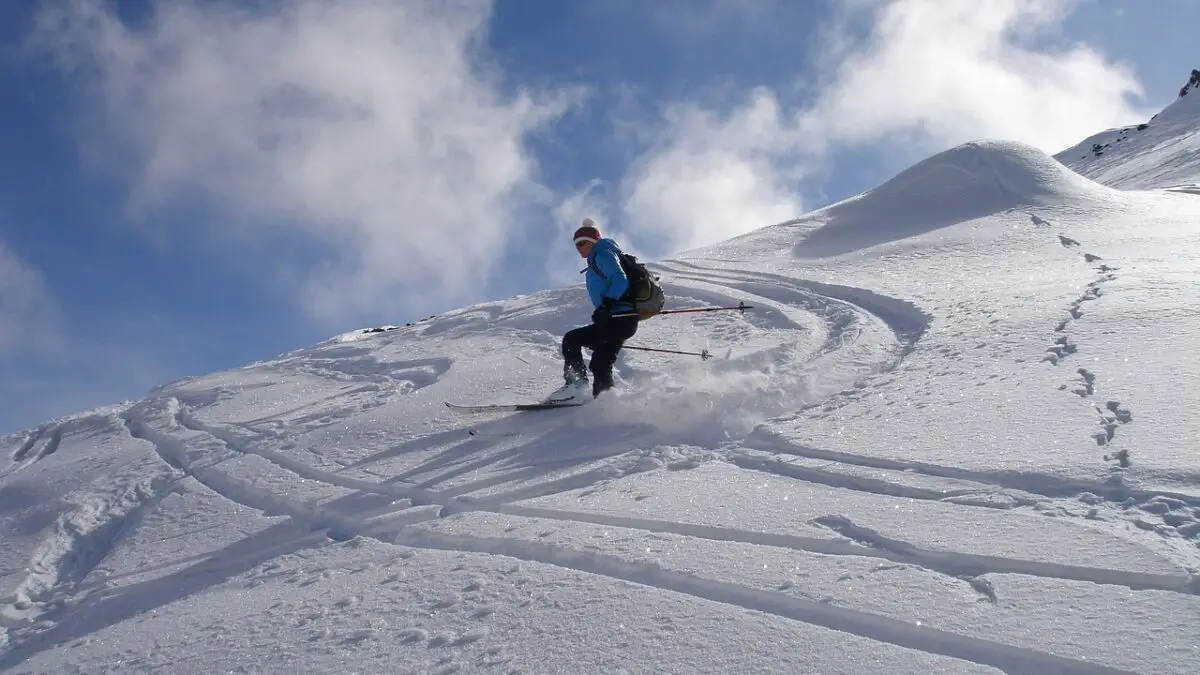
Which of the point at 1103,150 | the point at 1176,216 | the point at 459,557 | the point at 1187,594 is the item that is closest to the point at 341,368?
the point at 459,557

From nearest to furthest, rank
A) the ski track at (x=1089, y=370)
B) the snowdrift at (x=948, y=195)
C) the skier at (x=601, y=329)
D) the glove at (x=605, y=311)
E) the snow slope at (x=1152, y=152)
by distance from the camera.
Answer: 1. the ski track at (x=1089, y=370)
2. the skier at (x=601, y=329)
3. the glove at (x=605, y=311)
4. the snowdrift at (x=948, y=195)
5. the snow slope at (x=1152, y=152)

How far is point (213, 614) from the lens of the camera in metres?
4.50

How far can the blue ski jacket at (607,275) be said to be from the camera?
8.04 meters

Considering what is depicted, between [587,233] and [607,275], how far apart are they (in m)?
0.60

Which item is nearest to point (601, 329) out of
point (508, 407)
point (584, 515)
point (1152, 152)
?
point (508, 407)

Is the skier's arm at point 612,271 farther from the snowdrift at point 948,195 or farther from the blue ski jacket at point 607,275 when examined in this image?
the snowdrift at point 948,195

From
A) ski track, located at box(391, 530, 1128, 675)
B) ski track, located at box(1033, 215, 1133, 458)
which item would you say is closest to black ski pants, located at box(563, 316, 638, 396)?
ski track, located at box(391, 530, 1128, 675)

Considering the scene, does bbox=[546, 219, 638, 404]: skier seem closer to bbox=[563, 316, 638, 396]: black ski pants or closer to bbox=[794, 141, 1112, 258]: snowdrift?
bbox=[563, 316, 638, 396]: black ski pants

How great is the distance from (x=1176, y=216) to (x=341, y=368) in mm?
12726

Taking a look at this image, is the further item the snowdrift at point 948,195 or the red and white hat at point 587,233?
the snowdrift at point 948,195

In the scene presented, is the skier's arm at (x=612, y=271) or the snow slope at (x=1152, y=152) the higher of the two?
the snow slope at (x=1152, y=152)

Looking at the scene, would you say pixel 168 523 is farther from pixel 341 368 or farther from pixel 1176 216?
pixel 1176 216

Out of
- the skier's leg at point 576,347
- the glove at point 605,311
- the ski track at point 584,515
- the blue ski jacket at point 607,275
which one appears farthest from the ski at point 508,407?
the blue ski jacket at point 607,275

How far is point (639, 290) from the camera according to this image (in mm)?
8234
